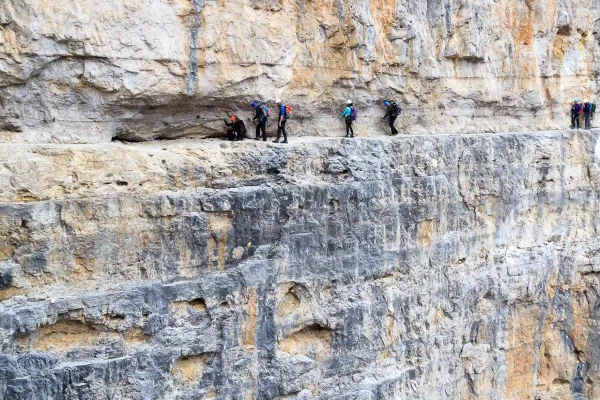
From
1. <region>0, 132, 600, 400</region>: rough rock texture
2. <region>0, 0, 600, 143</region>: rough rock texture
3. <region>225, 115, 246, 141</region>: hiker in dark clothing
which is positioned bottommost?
<region>0, 132, 600, 400</region>: rough rock texture

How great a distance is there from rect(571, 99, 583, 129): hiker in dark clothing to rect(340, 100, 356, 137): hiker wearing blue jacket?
7.82m

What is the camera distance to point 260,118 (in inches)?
647

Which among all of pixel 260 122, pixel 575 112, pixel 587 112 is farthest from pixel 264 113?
pixel 587 112

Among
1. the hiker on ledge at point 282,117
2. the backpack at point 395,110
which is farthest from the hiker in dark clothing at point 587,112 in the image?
the hiker on ledge at point 282,117

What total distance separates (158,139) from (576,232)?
11.9m

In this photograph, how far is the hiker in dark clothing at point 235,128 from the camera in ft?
53.9

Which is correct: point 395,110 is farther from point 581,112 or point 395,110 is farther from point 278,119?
point 581,112

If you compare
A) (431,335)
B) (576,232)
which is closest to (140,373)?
(431,335)

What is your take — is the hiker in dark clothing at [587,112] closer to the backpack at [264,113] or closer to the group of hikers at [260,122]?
the group of hikers at [260,122]

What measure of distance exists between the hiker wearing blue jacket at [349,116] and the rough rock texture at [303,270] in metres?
0.95

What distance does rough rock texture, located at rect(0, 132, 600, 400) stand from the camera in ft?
43.8

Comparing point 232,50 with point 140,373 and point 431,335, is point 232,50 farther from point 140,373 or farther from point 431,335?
point 431,335

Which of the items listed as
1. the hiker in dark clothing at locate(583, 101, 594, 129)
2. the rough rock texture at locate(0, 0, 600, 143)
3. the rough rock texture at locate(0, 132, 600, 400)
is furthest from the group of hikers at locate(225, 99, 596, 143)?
the hiker in dark clothing at locate(583, 101, 594, 129)

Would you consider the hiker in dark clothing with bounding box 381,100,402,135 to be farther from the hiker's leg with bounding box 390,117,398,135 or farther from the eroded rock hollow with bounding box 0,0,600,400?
the eroded rock hollow with bounding box 0,0,600,400
